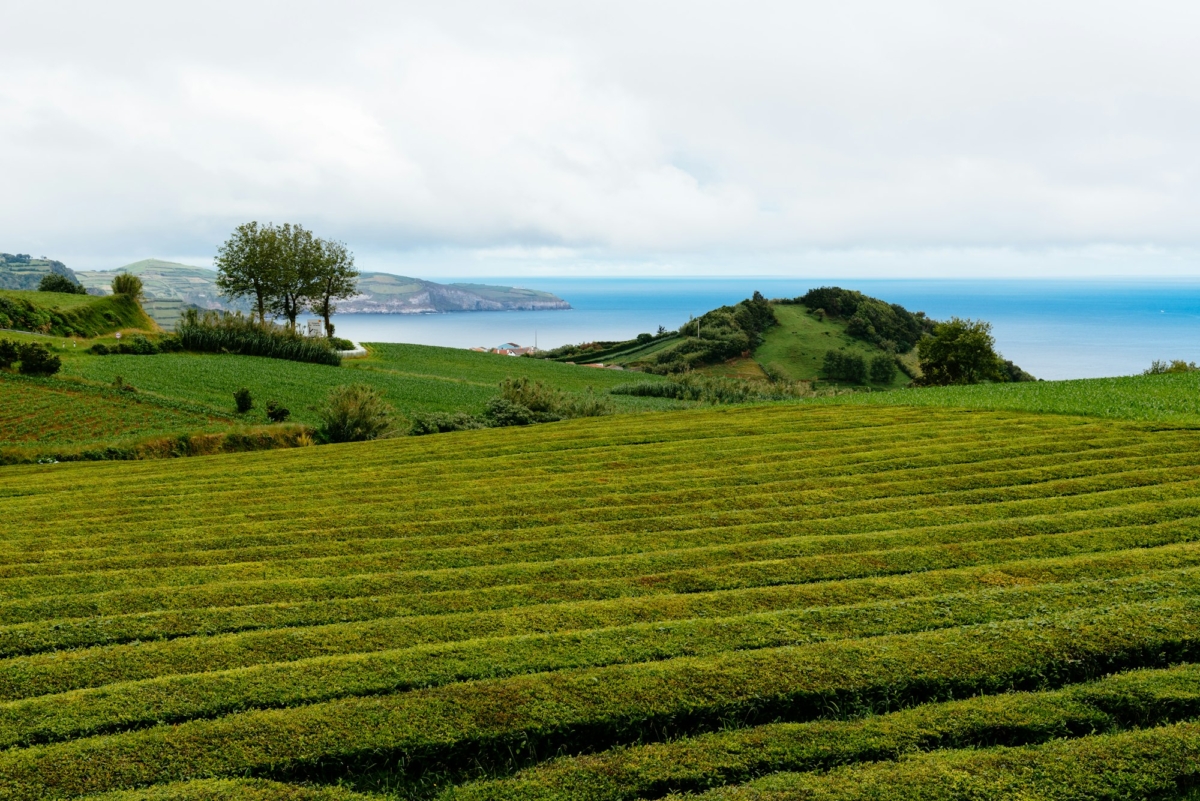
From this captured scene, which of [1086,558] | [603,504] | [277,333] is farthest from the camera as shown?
[277,333]

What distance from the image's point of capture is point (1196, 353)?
581 ft

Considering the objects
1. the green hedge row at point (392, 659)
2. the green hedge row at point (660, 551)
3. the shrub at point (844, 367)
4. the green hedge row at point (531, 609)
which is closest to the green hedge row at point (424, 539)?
the green hedge row at point (660, 551)

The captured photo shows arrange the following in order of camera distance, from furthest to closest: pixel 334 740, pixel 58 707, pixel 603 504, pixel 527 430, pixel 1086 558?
pixel 527 430 → pixel 603 504 → pixel 1086 558 → pixel 58 707 → pixel 334 740

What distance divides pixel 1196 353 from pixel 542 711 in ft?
731

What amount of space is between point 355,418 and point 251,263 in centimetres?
4430

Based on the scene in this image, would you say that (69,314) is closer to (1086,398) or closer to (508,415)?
(508,415)

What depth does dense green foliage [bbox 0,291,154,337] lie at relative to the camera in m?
52.9

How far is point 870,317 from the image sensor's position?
12006 cm

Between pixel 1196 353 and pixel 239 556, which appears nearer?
pixel 239 556

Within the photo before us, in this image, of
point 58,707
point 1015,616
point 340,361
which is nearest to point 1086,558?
point 1015,616

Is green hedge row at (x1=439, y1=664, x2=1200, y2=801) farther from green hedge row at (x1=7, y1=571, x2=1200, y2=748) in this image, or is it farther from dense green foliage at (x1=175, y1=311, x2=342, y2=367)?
dense green foliage at (x1=175, y1=311, x2=342, y2=367)

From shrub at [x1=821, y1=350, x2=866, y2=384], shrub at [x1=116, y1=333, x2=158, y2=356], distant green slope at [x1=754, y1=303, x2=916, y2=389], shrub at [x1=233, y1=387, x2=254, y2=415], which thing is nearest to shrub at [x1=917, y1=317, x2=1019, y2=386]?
distant green slope at [x1=754, y1=303, x2=916, y2=389]

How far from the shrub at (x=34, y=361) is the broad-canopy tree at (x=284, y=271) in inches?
1049

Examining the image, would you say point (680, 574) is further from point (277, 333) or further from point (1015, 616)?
point (277, 333)
